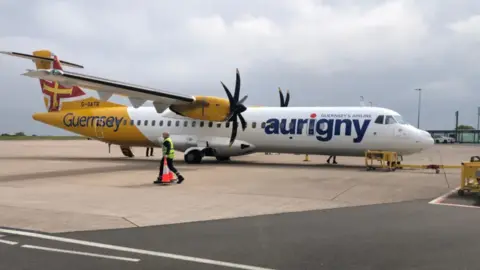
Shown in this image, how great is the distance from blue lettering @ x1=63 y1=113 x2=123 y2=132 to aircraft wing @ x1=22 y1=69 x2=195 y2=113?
3.79 metres

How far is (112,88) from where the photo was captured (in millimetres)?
20062

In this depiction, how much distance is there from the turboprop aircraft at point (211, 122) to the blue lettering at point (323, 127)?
0.14 feet

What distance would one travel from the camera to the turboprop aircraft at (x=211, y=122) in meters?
19.7

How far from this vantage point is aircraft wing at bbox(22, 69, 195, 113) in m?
17.5

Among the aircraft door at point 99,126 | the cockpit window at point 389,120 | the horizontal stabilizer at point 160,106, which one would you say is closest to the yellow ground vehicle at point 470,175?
the cockpit window at point 389,120

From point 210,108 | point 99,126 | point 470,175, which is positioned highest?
point 210,108

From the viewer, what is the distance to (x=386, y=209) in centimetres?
955

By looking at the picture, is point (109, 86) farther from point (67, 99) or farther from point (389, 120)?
point (389, 120)

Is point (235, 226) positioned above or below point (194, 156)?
below

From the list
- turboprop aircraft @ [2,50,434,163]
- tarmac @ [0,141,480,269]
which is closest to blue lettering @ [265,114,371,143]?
turboprop aircraft @ [2,50,434,163]

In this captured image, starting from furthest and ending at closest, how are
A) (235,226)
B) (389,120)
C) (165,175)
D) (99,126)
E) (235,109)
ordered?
(99,126)
(235,109)
(389,120)
(165,175)
(235,226)

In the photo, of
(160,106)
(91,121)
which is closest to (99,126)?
(91,121)

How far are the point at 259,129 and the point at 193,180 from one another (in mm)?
7974

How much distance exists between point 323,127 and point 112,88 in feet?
→ 31.6
